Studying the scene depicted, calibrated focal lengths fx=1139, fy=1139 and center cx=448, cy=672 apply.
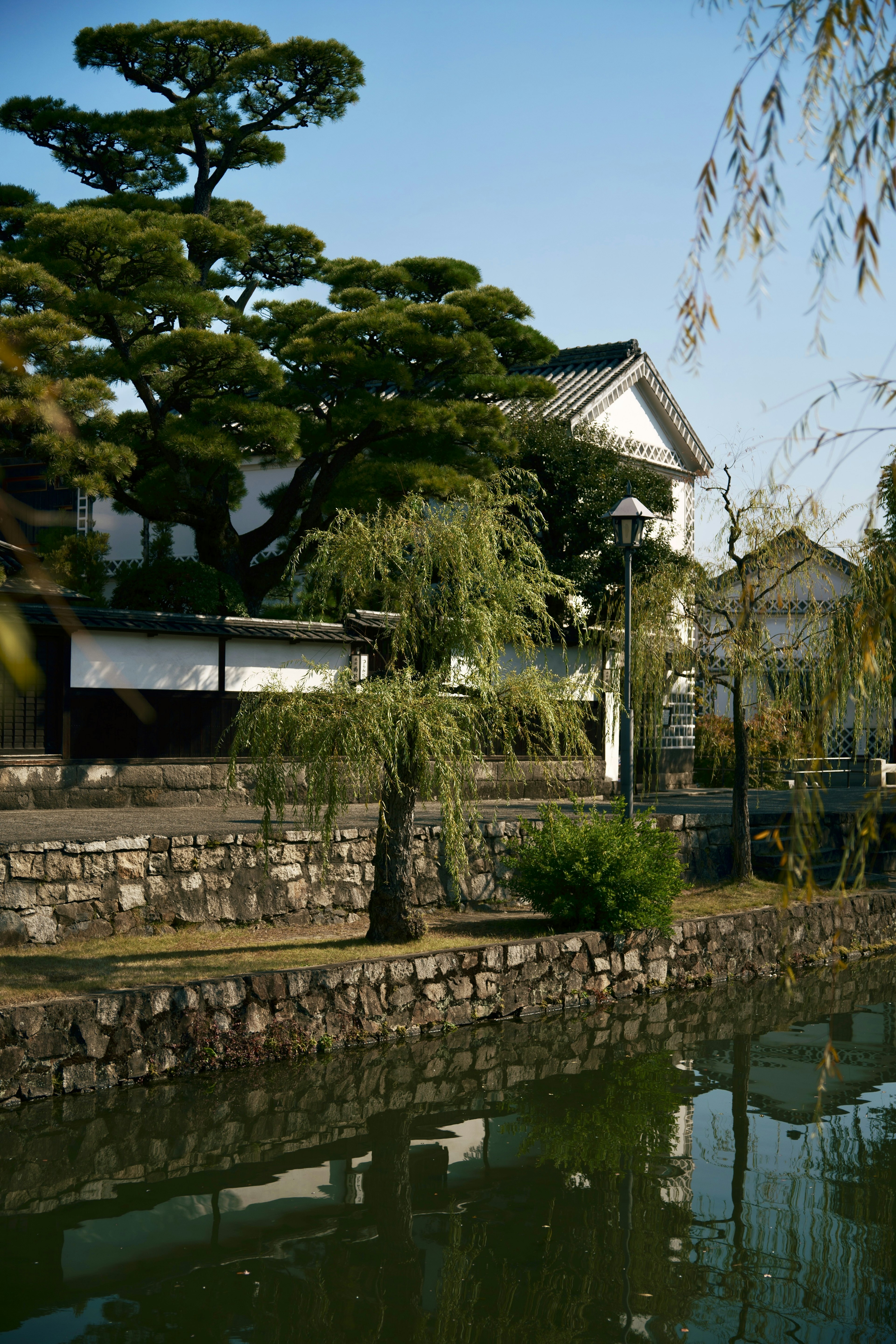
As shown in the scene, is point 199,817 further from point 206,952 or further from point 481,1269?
point 481,1269

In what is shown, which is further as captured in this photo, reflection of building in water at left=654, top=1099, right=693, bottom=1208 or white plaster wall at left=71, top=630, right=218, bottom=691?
white plaster wall at left=71, top=630, right=218, bottom=691

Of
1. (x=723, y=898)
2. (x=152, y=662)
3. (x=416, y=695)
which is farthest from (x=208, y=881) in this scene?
(x=723, y=898)

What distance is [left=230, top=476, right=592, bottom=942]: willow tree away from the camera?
32.7ft

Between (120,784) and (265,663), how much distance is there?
2766mm

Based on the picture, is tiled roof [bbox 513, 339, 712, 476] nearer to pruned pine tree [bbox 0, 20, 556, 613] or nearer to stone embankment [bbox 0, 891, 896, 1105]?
pruned pine tree [bbox 0, 20, 556, 613]

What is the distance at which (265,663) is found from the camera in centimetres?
1619

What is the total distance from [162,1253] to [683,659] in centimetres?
1056

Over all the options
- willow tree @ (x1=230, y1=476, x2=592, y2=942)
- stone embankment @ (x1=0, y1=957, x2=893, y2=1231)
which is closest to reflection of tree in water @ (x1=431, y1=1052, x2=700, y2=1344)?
stone embankment @ (x1=0, y1=957, x2=893, y2=1231)

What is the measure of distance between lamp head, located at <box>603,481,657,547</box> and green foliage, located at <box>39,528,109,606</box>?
278 inches

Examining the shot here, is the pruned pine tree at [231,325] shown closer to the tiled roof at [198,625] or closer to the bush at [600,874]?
the tiled roof at [198,625]

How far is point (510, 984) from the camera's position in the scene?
1062 cm

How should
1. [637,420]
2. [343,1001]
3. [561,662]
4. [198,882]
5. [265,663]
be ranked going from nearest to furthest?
[343,1001], [198,882], [265,663], [561,662], [637,420]

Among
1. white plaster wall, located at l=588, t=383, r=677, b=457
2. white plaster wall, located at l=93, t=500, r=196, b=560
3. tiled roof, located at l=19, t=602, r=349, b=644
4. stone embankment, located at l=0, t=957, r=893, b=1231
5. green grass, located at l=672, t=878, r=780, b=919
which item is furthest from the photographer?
white plaster wall, located at l=588, t=383, r=677, b=457

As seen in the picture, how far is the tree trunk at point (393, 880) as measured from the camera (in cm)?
1073
